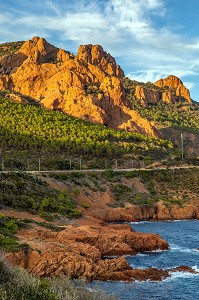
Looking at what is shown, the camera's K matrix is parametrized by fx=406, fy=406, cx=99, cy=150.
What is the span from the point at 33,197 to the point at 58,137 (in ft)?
201

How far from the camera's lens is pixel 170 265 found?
134ft

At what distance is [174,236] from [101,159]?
54915mm

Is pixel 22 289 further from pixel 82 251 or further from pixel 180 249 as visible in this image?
pixel 180 249

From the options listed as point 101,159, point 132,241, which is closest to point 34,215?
point 132,241

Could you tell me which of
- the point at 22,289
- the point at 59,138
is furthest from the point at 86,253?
the point at 59,138

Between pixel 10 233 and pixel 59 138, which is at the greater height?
pixel 59 138

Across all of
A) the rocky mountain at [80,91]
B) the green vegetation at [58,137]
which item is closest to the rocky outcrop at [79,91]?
the rocky mountain at [80,91]

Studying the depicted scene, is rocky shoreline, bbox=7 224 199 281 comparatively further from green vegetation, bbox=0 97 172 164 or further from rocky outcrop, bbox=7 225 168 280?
green vegetation, bbox=0 97 172 164

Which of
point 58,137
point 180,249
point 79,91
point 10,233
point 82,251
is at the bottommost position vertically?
point 180,249

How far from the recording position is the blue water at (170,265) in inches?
1262

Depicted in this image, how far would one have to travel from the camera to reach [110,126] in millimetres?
157875

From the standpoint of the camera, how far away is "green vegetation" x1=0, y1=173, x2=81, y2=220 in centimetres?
5837

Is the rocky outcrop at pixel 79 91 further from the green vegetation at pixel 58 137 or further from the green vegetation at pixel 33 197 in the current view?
the green vegetation at pixel 33 197

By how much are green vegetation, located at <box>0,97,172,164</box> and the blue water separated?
170ft
